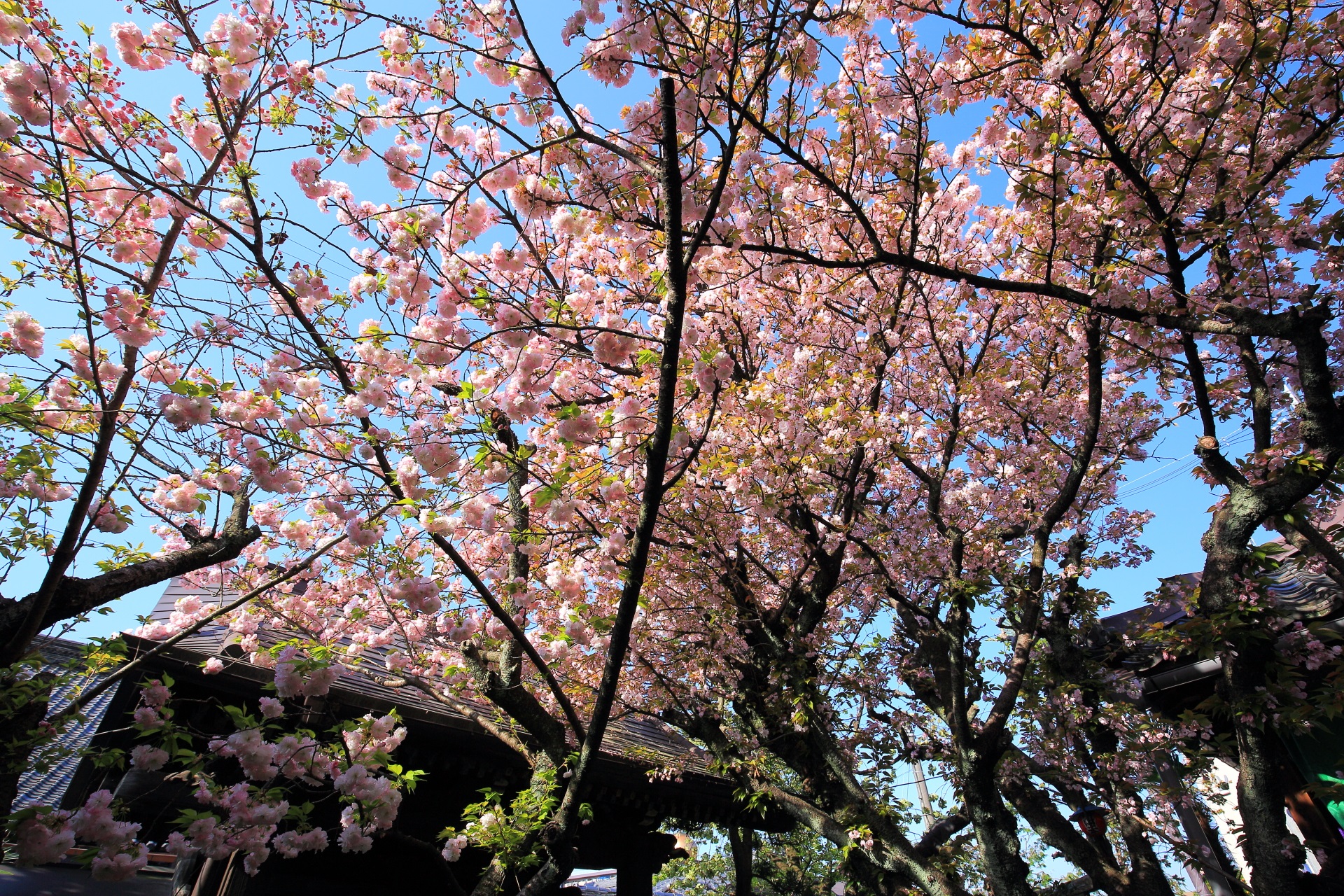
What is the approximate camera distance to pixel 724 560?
7.01 metres

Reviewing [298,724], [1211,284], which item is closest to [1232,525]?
[1211,284]

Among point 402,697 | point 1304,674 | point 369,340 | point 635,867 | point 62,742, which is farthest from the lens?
point 62,742

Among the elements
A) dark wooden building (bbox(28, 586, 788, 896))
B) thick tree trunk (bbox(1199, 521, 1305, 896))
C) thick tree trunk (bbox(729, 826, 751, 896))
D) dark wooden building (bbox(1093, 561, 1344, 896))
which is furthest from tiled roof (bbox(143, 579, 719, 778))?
dark wooden building (bbox(1093, 561, 1344, 896))

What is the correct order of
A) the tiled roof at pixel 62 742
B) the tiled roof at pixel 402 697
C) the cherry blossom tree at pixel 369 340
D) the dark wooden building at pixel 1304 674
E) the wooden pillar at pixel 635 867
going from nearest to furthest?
the cherry blossom tree at pixel 369 340 → the tiled roof at pixel 402 697 → the dark wooden building at pixel 1304 674 → the wooden pillar at pixel 635 867 → the tiled roof at pixel 62 742

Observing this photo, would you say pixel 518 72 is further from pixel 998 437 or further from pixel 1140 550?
pixel 1140 550

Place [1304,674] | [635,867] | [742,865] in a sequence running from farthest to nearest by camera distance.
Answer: [742,865] < [635,867] < [1304,674]

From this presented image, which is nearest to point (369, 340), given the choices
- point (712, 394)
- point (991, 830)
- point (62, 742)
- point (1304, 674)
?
point (712, 394)

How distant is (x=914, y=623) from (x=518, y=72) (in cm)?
671

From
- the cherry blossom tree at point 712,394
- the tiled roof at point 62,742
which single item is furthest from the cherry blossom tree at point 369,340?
the tiled roof at point 62,742

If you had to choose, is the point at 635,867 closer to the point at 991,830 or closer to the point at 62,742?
the point at 991,830

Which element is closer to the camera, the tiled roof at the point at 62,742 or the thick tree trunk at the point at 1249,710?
the thick tree trunk at the point at 1249,710

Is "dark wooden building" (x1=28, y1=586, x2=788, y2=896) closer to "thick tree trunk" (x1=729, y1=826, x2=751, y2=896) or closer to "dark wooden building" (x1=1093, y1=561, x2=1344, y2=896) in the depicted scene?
"thick tree trunk" (x1=729, y1=826, x2=751, y2=896)

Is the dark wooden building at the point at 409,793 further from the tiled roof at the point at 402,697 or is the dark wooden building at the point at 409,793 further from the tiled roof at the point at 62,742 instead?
the tiled roof at the point at 62,742

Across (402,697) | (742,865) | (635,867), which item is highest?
(402,697)
